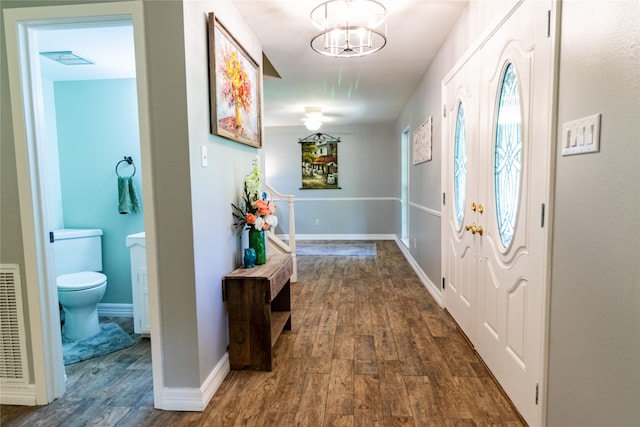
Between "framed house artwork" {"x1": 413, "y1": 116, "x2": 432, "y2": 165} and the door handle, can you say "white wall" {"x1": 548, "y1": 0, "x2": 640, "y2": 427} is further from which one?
"framed house artwork" {"x1": 413, "y1": 116, "x2": 432, "y2": 165}

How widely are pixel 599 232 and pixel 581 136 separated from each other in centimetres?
34

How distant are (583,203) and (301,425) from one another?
4.94 feet

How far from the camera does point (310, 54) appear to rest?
3490mm

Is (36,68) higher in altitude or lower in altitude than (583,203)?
higher

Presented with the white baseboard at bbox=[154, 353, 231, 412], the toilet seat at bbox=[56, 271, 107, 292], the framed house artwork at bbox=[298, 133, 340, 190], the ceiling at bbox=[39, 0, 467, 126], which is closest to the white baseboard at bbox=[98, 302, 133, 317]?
the toilet seat at bbox=[56, 271, 107, 292]

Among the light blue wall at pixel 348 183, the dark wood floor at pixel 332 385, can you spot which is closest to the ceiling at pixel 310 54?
the light blue wall at pixel 348 183

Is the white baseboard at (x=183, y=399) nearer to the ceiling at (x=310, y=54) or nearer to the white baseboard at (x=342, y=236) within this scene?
the ceiling at (x=310, y=54)

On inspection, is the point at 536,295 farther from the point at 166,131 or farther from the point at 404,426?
the point at 166,131

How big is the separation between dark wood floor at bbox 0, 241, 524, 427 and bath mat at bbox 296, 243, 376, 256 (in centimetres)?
298

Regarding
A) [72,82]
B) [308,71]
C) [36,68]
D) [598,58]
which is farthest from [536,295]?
[72,82]

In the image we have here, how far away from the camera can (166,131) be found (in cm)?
184

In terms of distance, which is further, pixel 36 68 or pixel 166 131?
pixel 36 68

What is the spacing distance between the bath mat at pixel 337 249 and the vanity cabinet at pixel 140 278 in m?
3.62

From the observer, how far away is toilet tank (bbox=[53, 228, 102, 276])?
304cm
